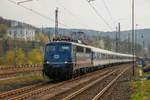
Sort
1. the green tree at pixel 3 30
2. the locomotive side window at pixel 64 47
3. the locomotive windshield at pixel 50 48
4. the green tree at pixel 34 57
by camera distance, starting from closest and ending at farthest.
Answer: the locomotive side window at pixel 64 47
the locomotive windshield at pixel 50 48
the green tree at pixel 34 57
the green tree at pixel 3 30

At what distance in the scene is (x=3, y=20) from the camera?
333 ft

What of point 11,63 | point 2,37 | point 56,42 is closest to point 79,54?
point 56,42

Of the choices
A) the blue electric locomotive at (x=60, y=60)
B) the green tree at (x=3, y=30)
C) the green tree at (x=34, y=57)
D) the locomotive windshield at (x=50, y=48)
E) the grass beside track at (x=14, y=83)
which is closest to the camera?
the grass beside track at (x=14, y=83)

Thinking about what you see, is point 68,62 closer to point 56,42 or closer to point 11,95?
point 56,42

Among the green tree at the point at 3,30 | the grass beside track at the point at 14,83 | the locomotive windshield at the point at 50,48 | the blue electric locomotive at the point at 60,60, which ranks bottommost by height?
the grass beside track at the point at 14,83

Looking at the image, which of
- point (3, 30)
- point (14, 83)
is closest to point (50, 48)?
point (14, 83)

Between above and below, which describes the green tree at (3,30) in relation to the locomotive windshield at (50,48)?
above

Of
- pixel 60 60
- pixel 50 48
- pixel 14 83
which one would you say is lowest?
pixel 14 83

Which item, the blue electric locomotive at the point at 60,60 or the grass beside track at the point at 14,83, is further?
the blue electric locomotive at the point at 60,60

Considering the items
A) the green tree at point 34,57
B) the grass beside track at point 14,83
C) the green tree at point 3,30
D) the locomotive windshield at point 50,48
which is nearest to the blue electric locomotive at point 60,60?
the locomotive windshield at point 50,48

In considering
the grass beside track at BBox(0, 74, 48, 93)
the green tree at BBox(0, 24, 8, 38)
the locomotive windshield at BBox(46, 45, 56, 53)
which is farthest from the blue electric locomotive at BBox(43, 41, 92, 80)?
the green tree at BBox(0, 24, 8, 38)

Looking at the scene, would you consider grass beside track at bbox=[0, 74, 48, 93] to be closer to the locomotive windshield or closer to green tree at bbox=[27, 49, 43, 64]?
the locomotive windshield

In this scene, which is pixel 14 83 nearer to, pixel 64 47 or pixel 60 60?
pixel 60 60

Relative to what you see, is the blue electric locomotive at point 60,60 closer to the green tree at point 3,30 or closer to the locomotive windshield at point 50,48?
the locomotive windshield at point 50,48
